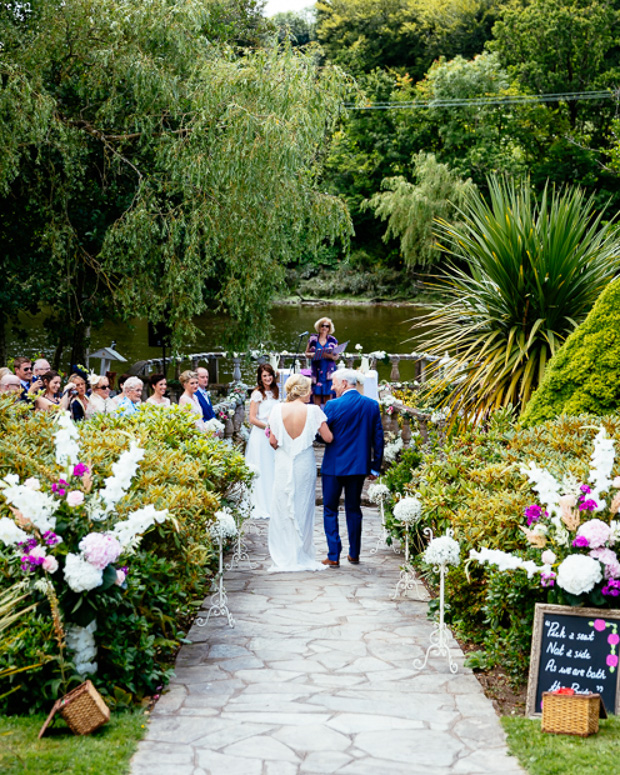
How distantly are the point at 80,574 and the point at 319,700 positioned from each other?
1484 mm

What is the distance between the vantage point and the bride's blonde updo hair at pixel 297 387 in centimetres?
820

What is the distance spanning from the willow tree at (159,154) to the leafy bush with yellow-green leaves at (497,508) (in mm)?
5753

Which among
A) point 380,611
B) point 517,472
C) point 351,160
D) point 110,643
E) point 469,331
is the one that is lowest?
point 380,611

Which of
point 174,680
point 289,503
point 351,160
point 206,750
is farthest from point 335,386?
point 351,160

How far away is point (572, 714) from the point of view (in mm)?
4402

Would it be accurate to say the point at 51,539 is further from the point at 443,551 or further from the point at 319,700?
the point at 443,551

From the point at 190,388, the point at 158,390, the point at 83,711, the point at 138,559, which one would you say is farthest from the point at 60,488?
the point at 190,388

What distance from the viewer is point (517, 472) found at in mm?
6082

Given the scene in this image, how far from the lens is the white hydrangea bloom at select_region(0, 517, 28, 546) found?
4.59 m

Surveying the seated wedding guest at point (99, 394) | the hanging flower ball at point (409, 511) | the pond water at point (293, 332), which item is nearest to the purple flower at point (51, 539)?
the hanging flower ball at point (409, 511)

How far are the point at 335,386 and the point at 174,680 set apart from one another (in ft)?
11.8

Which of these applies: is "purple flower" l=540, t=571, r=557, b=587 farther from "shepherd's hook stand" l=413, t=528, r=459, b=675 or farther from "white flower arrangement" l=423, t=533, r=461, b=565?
"shepherd's hook stand" l=413, t=528, r=459, b=675

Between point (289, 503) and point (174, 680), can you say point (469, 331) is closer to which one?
point (289, 503)

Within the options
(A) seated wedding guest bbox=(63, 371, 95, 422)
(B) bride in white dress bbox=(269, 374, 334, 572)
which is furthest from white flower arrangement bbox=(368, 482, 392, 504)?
(A) seated wedding guest bbox=(63, 371, 95, 422)
